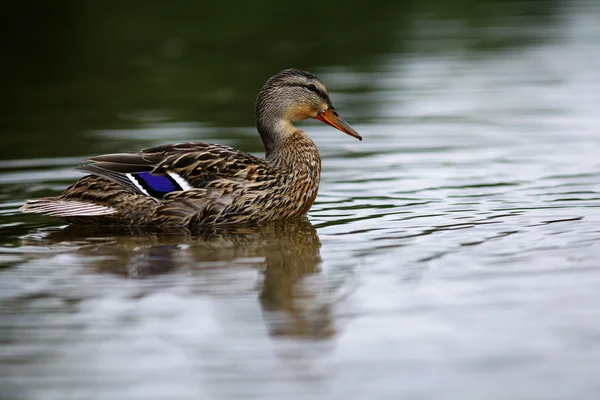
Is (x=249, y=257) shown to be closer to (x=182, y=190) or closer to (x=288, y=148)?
(x=182, y=190)

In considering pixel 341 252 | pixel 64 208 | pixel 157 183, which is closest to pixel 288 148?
pixel 157 183

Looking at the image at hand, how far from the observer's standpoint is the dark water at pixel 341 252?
15.9 ft

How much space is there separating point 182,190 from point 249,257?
1.31 meters

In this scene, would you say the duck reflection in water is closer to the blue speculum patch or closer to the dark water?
the dark water

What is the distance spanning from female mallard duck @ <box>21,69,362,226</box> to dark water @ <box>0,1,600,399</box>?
0.18 metres

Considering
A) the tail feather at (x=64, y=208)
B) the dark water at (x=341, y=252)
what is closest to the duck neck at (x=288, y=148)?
the dark water at (x=341, y=252)

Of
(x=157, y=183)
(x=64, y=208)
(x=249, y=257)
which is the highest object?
(x=157, y=183)

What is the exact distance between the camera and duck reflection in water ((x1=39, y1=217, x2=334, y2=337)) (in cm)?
570

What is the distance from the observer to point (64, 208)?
7.88 meters

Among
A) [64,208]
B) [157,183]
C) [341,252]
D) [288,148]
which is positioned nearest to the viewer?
[341,252]

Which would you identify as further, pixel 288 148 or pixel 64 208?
pixel 288 148

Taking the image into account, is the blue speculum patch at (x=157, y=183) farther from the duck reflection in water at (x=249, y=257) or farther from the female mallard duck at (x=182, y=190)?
the duck reflection in water at (x=249, y=257)

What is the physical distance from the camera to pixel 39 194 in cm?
927

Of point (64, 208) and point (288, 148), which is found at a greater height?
point (288, 148)
